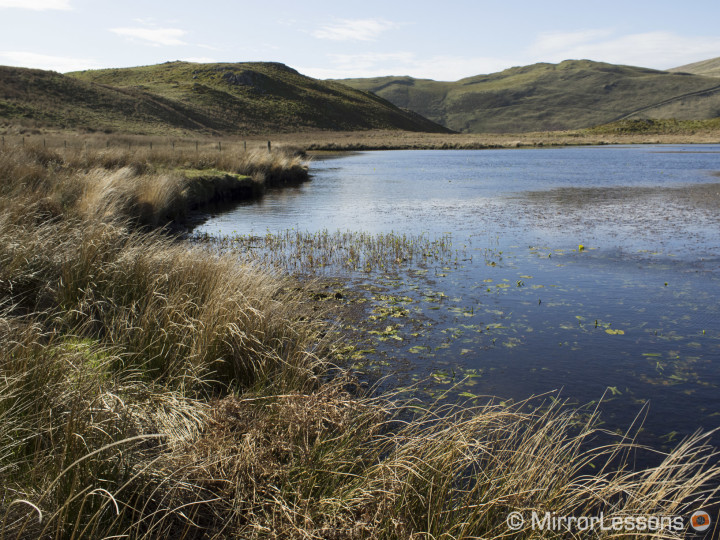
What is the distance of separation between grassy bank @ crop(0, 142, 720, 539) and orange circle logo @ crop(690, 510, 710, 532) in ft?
0.27

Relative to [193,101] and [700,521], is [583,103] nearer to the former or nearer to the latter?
[193,101]

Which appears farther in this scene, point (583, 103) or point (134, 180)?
point (583, 103)

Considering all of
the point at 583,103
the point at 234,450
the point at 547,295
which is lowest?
the point at 547,295

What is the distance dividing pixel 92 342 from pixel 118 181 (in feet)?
29.9

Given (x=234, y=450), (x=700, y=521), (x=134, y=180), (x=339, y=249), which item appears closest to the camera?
(x=234, y=450)

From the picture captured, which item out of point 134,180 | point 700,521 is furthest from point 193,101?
point 700,521

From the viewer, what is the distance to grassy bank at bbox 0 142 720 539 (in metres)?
2.84

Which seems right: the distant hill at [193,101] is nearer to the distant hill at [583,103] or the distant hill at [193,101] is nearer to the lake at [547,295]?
the lake at [547,295]

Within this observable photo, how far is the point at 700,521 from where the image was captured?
3.86 meters

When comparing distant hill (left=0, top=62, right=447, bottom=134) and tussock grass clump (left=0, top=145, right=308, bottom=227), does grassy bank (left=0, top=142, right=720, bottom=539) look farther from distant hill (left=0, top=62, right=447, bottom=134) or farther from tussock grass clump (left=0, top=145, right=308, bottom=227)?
distant hill (left=0, top=62, right=447, bottom=134)

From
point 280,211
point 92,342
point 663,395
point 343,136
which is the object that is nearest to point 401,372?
point 663,395

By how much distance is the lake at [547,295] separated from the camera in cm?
591

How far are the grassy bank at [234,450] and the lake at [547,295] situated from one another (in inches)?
39.1

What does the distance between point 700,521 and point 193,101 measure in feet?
302
